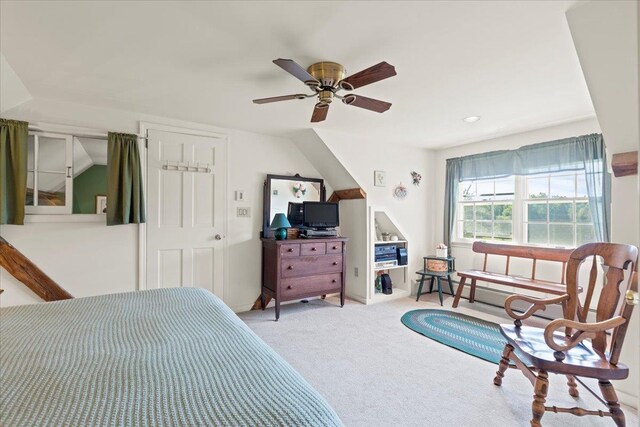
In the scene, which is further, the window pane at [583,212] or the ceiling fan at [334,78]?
the window pane at [583,212]

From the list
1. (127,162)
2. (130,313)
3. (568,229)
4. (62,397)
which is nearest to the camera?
(62,397)

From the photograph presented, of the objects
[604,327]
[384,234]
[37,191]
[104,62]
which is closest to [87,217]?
[37,191]

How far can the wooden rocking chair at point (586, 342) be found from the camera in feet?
5.11

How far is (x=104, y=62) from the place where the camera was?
2.00 m

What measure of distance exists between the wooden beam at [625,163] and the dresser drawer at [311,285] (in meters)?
2.74

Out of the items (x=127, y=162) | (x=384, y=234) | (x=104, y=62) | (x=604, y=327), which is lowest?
(x=604, y=327)

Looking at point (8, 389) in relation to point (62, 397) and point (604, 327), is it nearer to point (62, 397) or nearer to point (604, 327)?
point (62, 397)

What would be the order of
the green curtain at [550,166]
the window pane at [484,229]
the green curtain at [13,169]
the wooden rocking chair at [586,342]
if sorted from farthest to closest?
the window pane at [484,229] → the green curtain at [550,166] → the green curtain at [13,169] → the wooden rocking chair at [586,342]

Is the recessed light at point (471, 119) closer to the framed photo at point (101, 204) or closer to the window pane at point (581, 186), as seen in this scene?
the window pane at point (581, 186)

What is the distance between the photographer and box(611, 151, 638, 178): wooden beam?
185 centimetres

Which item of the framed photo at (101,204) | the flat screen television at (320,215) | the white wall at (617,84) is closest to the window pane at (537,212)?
the white wall at (617,84)

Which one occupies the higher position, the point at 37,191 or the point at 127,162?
the point at 127,162

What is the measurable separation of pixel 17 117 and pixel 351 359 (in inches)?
140

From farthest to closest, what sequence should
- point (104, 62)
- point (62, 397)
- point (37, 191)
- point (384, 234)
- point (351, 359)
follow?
point (384, 234) → point (37, 191) → point (351, 359) → point (104, 62) → point (62, 397)
